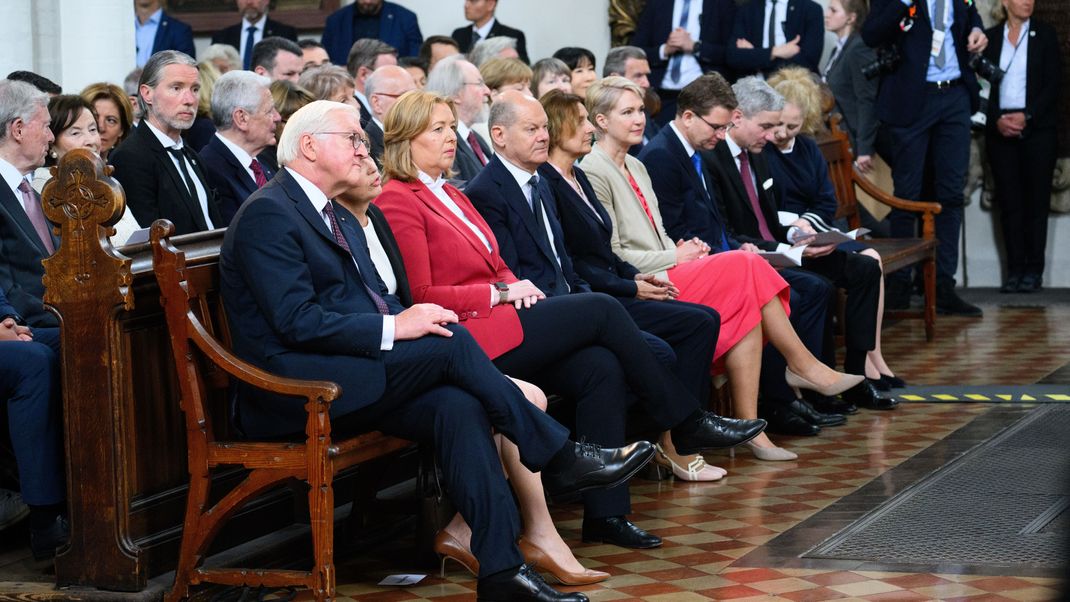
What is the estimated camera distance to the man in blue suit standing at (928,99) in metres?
9.68

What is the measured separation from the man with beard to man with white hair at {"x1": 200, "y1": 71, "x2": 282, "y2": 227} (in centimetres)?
495

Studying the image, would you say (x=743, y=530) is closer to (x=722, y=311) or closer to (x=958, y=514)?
(x=958, y=514)

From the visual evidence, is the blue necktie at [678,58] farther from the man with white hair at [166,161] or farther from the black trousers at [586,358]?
the black trousers at [586,358]

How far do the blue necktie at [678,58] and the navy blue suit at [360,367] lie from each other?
6.27 m

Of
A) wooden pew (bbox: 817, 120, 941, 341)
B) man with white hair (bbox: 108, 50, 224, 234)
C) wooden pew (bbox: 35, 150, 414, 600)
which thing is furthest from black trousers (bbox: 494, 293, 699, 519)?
wooden pew (bbox: 817, 120, 941, 341)

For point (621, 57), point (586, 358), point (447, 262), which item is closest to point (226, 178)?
point (447, 262)

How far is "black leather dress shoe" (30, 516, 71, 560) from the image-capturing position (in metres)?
4.29

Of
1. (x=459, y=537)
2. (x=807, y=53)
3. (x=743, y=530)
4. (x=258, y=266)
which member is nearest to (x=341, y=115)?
(x=258, y=266)

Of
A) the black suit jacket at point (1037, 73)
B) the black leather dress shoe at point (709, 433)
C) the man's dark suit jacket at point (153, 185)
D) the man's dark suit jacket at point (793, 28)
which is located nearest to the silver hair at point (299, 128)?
the man's dark suit jacket at point (153, 185)

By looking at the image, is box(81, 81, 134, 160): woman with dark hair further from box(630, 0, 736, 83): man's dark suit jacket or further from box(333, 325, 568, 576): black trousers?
box(630, 0, 736, 83): man's dark suit jacket

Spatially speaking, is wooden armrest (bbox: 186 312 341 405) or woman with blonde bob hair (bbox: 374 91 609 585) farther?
woman with blonde bob hair (bbox: 374 91 609 585)

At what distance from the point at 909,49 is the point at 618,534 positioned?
5842 mm

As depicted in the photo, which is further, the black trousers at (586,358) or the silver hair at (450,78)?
the silver hair at (450,78)

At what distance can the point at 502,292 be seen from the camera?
4.83 metres
